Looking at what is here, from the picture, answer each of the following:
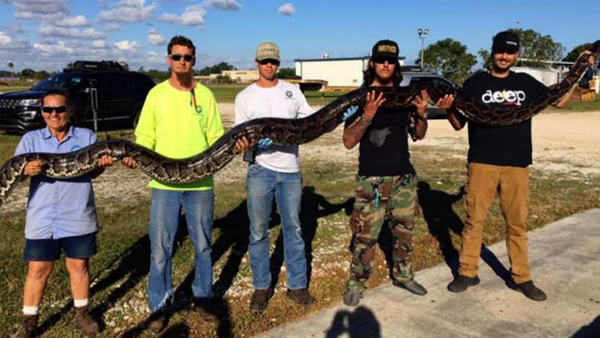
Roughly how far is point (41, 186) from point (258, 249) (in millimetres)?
2196

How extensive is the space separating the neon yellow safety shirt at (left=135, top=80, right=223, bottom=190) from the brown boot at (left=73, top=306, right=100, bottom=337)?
140cm

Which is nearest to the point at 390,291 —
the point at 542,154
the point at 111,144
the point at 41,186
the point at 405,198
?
the point at 405,198

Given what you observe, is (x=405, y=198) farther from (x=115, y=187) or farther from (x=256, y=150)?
(x=115, y=187)

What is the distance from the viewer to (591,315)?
514 cm

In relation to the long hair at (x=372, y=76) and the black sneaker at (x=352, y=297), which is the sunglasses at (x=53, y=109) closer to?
the long hair at (x=372, y=76)

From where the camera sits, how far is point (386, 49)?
16.4ft

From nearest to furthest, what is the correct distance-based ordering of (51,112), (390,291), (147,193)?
(51,112) < (390,291) < (147,193)

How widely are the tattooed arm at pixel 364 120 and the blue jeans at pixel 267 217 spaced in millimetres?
698

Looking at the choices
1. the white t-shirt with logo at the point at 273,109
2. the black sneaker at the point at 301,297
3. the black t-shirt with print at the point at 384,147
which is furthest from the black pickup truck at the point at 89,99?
the black t-shirt with print at the point at 384,147

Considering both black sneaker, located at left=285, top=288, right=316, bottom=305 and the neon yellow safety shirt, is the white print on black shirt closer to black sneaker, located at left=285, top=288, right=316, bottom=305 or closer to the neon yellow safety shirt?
black sneaker, located at left=285, top=288, right=316, bottom=305

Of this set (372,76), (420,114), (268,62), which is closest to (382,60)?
(372,76)

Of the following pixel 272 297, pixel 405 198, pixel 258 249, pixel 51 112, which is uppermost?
pixel 51 112

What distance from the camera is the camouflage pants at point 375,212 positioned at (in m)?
5.36

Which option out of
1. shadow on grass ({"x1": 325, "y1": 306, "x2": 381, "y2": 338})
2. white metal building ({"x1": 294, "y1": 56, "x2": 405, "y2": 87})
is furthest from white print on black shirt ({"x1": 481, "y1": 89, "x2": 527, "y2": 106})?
white metal building ({"x1": 294, "y1": 56, "x2": 405, "y2": 87})
